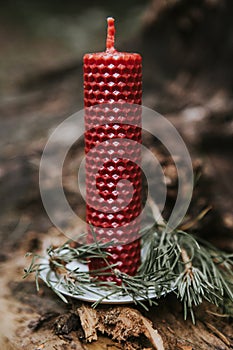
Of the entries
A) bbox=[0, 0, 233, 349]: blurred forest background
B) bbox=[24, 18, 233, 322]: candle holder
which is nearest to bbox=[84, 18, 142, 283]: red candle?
bbox=[24, 18, 233, 322]: candle holder

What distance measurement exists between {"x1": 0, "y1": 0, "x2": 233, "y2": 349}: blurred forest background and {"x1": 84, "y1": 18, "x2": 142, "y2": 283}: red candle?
0.49ft

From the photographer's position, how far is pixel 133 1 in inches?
113

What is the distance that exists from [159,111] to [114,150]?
74 cm

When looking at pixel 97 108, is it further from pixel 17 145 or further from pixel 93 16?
pixel 93 16

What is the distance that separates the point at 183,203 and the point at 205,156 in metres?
0.23

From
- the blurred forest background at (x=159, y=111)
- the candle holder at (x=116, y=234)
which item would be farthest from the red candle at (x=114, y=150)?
the blurred forest background at (x=159, y=111)

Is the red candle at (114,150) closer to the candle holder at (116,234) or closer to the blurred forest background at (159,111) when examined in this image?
the candle holder at (116,234)

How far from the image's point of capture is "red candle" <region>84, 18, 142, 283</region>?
717mm

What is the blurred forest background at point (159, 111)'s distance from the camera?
952 millimetres

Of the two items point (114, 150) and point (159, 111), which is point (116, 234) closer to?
point (114, 150)

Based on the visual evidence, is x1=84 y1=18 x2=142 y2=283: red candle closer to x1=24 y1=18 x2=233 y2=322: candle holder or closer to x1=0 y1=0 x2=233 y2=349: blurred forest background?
x1=24 y1=18 x2=233 y2=322: candle holder

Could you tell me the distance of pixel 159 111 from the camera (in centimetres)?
145

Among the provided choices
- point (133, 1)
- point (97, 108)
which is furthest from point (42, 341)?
point (133, 1)

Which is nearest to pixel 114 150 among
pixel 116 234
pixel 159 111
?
pixel 116 234
